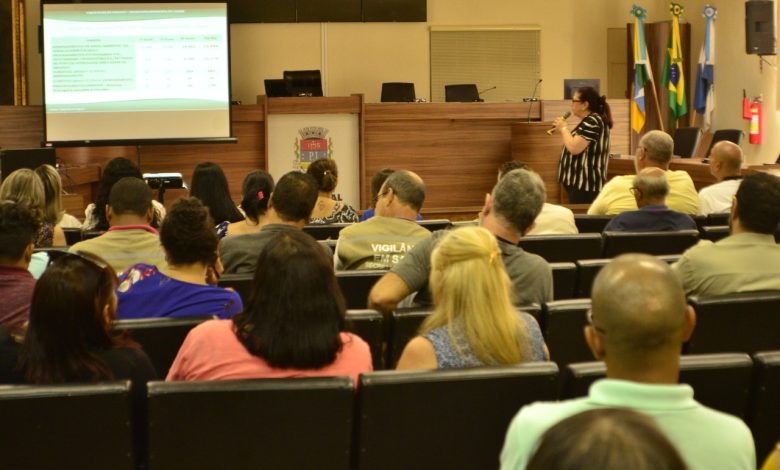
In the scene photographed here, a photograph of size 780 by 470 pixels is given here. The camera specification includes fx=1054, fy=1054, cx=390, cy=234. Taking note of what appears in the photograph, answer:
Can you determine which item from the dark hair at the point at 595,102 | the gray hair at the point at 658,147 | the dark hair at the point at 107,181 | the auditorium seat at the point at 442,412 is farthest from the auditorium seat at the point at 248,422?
the dark hair at the point at 595,102

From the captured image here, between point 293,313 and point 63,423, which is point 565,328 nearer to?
point 293,313

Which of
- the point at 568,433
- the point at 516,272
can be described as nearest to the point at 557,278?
the point at 516,272

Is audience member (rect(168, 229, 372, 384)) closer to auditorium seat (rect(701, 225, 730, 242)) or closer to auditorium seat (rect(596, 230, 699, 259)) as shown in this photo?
auditorium seat (rect(596, 230, 699, 259))

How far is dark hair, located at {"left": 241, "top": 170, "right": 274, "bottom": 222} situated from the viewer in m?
5.18

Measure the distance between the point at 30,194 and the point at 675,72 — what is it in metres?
9.69

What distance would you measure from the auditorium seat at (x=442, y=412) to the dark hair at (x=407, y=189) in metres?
2.15

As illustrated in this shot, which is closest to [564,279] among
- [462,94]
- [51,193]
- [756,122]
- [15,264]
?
[15,264]

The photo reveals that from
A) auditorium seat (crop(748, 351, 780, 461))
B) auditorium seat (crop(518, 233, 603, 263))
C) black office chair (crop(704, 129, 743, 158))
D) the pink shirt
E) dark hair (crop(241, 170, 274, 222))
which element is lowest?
auditorium seat (crop(748, 351, 780, 461))

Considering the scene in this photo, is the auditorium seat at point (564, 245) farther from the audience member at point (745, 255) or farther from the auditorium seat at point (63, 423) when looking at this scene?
the auditorium seat at point (63, 423)

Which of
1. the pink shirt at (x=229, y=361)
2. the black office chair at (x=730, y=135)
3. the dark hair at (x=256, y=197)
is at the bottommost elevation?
the pink shirt at (x=229, y=361)

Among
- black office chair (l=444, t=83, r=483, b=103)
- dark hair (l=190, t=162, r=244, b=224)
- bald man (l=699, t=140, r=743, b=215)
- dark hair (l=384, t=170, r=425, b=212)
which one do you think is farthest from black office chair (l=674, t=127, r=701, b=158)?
dark hair (l=384, t=170, r=425, b=212)

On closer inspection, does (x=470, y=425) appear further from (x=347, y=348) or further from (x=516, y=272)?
(x=516, y=272)

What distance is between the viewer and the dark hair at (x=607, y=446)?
3.01ft

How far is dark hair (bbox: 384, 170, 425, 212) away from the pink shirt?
188 cm
